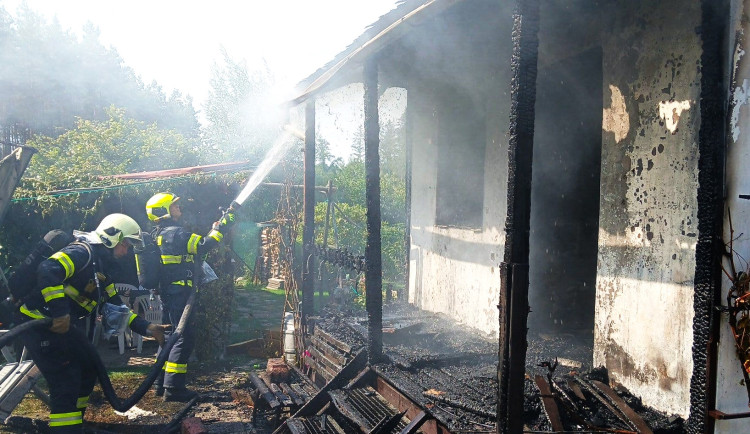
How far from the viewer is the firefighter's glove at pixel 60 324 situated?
5448 millimetres

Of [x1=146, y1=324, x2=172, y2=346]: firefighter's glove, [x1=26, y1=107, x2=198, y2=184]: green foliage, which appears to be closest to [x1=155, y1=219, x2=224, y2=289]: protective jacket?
[x1=146, y1=324, x2=172, y2=346]: firefighter's glove

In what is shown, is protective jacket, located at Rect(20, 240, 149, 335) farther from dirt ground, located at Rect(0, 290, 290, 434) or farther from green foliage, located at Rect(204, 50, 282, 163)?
green foliage, located at Rect(204, 50, 282, 163)

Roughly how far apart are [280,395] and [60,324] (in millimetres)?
2652

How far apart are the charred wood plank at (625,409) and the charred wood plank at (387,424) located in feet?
5.69

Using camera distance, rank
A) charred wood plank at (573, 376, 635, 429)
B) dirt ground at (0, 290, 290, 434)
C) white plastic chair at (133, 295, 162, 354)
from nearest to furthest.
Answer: charred wood plank at (573, 376, 635, 429), dirt ground at (0, 290, 290, 434), white plastic chair at (133, 295, 162, 354)

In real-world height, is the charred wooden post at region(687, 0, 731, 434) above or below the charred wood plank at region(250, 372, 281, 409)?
above

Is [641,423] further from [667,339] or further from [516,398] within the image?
[516,398]

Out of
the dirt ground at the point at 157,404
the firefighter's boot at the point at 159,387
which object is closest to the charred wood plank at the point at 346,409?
the dirt ground at the point at 157,404

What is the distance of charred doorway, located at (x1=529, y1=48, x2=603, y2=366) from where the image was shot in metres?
6.50

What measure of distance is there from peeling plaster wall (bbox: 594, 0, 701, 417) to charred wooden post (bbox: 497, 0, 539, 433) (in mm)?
1612

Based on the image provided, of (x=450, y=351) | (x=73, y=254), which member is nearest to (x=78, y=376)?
(x=73, y=254)

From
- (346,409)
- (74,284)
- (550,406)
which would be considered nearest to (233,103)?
(74,284)

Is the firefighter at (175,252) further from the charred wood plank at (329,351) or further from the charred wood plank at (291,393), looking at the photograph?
the charred wood plank at (329,351)

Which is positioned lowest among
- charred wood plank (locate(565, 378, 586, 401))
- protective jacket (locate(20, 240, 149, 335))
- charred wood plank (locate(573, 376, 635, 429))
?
charred wood plank (locate(573, 376, 635, 429))
